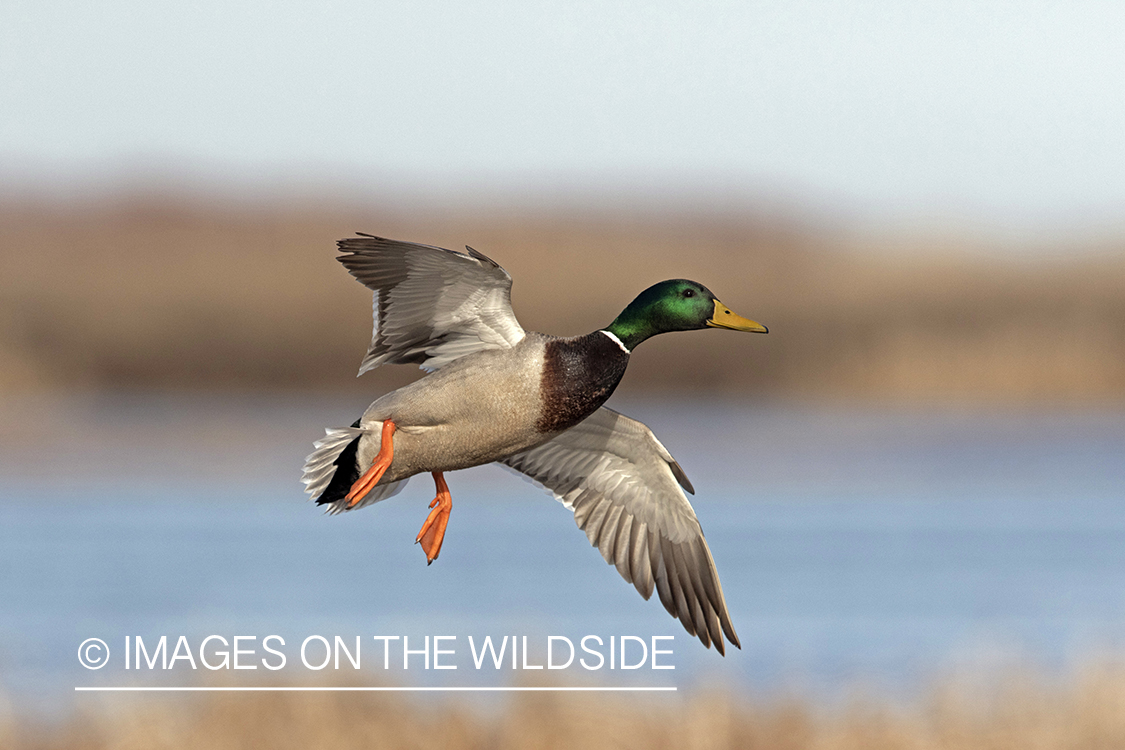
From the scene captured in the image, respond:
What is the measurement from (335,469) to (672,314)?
1270mm

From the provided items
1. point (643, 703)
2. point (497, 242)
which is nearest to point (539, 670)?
point (643, 703)

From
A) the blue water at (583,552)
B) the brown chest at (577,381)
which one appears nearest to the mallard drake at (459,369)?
the brown chest at (577,381)

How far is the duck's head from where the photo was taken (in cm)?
466

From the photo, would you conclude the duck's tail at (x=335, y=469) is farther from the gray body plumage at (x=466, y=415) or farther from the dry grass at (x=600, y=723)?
the dry grass at (x=600, y=723)

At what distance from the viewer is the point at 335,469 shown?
15.8ft

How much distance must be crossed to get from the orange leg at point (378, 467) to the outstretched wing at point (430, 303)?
227 millimetres

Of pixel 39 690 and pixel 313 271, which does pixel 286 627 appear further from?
pixel 313 271

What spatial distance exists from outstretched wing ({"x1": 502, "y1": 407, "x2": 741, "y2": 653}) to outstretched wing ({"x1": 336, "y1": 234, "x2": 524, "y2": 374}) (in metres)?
0.87

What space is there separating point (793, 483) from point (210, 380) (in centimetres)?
731

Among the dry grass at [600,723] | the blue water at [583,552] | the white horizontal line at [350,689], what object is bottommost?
the dry grass at [600,723]

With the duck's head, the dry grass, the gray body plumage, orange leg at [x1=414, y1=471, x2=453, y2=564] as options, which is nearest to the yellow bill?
the duck's head

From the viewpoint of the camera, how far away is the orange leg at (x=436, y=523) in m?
4.66

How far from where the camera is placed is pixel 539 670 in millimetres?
7211

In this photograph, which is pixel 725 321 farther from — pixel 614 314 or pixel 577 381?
pixel 614 314
